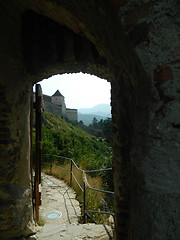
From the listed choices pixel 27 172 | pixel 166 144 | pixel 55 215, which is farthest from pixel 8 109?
pixel 55 215

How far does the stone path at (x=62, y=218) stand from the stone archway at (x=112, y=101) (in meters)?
0.82

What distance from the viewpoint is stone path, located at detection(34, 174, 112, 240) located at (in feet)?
10.6

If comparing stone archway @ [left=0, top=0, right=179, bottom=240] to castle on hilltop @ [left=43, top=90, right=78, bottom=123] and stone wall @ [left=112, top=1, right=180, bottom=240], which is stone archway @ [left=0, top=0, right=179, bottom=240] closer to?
stone wall @ [left=112, top=1, right=180, bottom=240]

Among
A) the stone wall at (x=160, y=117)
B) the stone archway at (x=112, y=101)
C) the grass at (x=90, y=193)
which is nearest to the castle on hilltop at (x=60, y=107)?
the grass at (x=90, y=193)

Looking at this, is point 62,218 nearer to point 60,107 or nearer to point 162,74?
point 162,74

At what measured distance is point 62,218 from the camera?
4203 millimetres

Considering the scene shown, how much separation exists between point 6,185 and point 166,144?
2.27m

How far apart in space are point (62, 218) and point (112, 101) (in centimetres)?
332

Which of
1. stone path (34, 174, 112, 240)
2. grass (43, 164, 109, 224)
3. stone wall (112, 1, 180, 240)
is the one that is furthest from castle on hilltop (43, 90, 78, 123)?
stone wall (112, 1, 180, 240)

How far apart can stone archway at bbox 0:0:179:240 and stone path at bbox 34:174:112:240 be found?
82 cm

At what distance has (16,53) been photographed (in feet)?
8.59

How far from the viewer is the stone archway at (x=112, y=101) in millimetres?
963

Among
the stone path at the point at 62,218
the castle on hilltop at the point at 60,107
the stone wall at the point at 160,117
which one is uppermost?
the castle on hilltop at the point at 60,107

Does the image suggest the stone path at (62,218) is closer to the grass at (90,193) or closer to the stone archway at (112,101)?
the grass at (90,193)
